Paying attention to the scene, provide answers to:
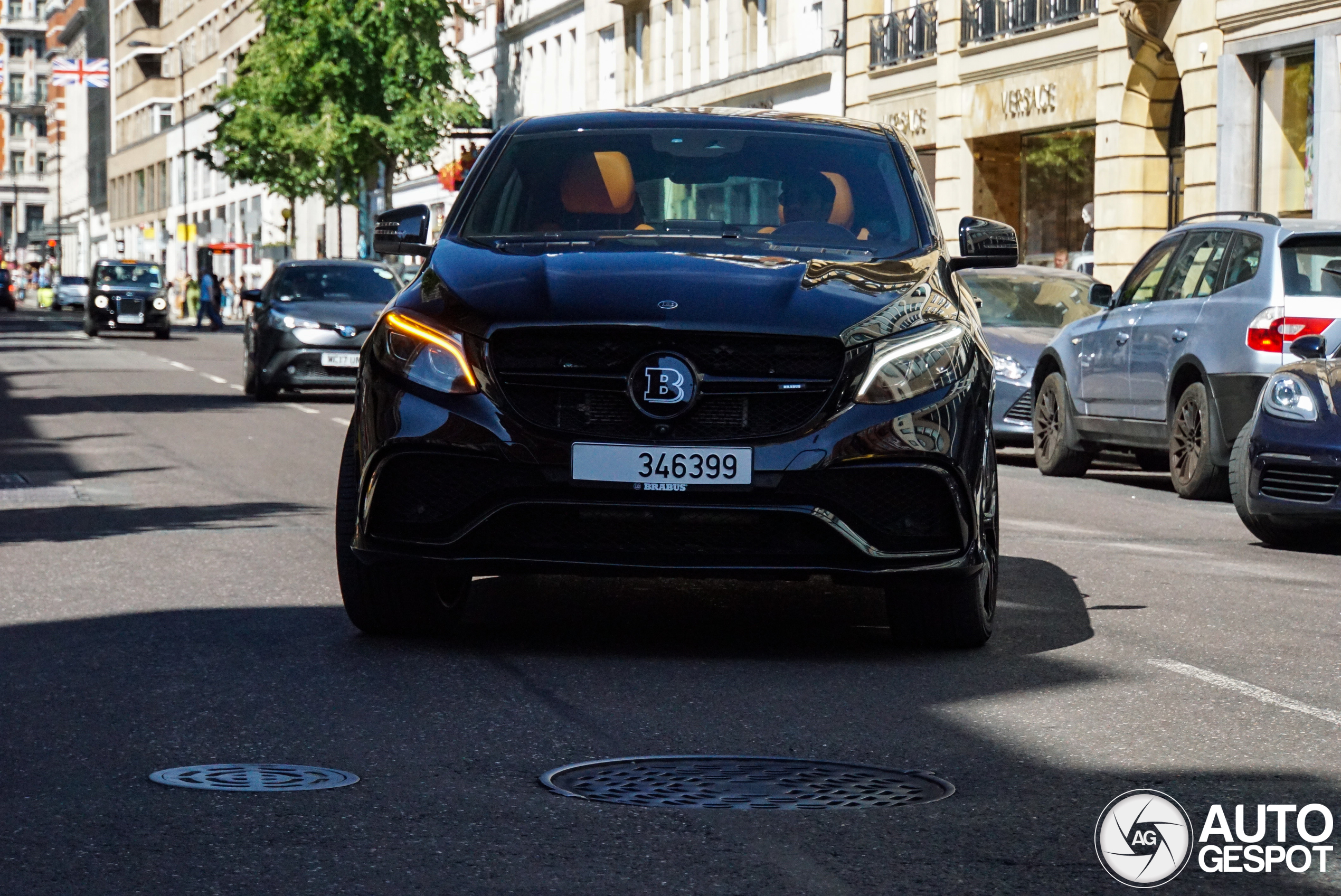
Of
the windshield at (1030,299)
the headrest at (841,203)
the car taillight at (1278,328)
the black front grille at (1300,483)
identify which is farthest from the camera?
the windshield at (1030,299)

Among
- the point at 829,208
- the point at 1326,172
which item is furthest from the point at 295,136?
the point at 829,208

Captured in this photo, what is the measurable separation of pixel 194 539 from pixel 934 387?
516 centimetres

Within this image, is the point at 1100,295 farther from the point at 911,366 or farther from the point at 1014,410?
the point at 911,366

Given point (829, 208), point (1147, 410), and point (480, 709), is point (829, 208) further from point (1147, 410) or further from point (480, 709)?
point (1147, 410)

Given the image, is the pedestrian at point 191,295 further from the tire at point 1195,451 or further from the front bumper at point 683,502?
the front bumper at point 683,502

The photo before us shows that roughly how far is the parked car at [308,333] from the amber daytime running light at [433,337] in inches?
686

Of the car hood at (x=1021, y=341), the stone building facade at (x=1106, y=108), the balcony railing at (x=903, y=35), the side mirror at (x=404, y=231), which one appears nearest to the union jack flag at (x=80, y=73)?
the stone building facade at (x=1106, y=108)

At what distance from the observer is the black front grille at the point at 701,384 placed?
6.81 metres

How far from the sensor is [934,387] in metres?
6.95

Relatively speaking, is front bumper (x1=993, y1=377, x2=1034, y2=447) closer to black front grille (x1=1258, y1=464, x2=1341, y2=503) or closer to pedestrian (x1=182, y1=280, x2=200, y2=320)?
black front grille (x1=1258, y1=464, x2=1341, y2=503)

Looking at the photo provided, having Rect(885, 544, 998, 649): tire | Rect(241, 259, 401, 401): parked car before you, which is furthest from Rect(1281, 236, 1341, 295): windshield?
Rect(241, 259, 401, 401): parked car

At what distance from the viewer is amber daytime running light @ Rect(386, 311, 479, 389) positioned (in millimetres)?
6902

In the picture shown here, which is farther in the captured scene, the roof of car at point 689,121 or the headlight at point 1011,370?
the headlight at point 1011,370

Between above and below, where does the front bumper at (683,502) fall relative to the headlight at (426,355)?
below
